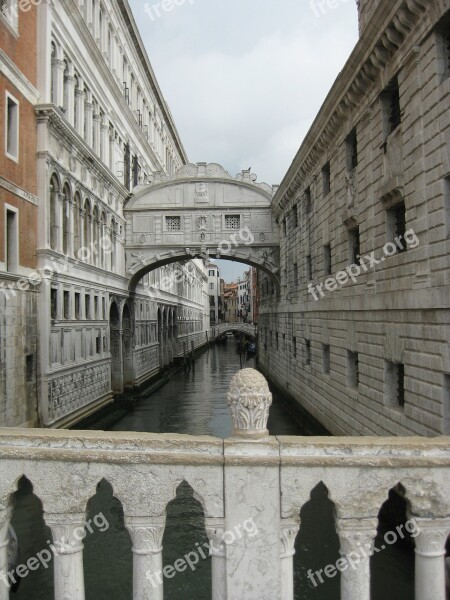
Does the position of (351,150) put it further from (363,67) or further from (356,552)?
(356,552)

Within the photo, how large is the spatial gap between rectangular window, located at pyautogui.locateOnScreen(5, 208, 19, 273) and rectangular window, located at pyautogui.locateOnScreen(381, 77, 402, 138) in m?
8.11

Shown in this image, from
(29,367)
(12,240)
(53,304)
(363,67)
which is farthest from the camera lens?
(53,304)

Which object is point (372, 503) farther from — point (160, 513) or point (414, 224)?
point (414, 224)

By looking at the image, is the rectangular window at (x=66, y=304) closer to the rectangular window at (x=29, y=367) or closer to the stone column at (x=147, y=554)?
the rectangular window at (x=29, y=367)

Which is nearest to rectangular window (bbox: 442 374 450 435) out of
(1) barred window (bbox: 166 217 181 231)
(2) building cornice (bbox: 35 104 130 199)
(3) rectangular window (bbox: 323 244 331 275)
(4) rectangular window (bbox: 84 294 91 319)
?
(3) rectangular window (bbox: 323 244 331 275)

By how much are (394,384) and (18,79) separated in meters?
10.4

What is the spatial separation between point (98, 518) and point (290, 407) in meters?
11.5

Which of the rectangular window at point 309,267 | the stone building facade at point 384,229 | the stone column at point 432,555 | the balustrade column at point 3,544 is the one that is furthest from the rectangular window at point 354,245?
the balustrade column at point 3,544

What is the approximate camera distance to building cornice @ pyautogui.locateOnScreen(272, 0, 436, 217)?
7820 millimetres

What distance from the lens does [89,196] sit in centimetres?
1723

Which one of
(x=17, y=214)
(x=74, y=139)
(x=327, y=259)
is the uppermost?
(x=74, y=139)

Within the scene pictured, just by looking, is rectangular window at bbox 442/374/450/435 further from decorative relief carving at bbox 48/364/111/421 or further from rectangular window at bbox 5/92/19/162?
rectangular window at bbox 5/92/19/162

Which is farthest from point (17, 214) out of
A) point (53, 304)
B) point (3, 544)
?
point (3, 544)

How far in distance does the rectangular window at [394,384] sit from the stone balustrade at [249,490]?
20.1 feet
